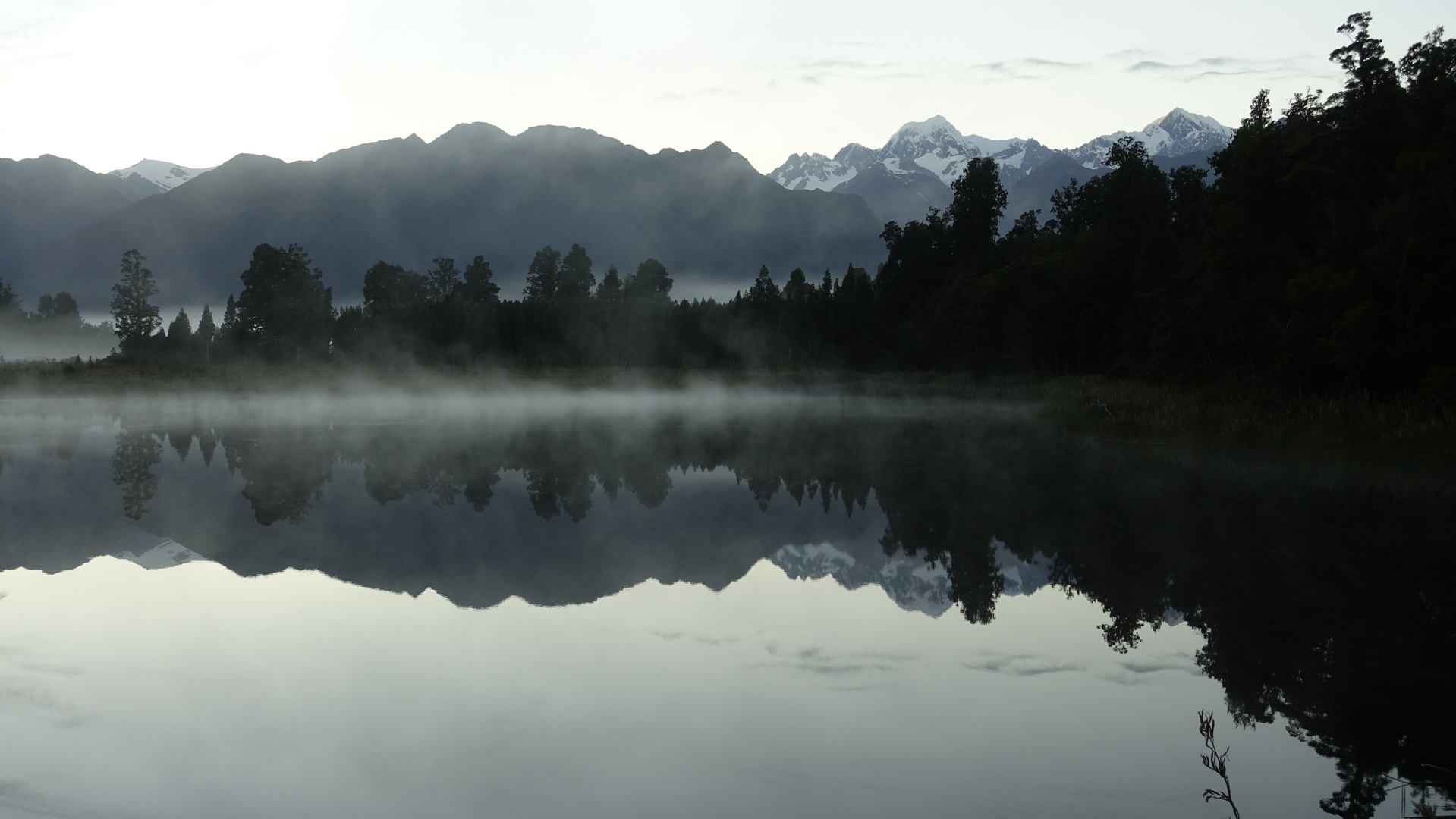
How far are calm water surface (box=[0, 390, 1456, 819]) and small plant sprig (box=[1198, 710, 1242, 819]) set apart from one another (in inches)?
5.6

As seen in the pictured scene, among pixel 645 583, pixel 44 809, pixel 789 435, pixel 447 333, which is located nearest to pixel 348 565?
pixel 645 583

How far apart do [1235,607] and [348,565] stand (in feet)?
36.2

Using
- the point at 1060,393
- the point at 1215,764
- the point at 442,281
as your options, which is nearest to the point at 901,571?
the point at 1215,764

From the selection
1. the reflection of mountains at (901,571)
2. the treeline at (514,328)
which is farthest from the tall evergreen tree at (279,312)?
the reflection of mountains at (901,571)

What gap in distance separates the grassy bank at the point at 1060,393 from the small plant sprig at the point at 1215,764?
70.6ft

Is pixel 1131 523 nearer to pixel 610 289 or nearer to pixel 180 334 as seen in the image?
pixel 180 334

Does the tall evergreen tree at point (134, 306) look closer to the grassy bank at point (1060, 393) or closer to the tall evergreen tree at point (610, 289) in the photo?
the grassy bank at point (1060, 393)

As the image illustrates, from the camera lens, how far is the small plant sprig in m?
4.66

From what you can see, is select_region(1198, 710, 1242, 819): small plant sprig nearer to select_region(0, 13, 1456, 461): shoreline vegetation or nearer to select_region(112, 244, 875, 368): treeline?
A: select_region(0, 13, 1456, 461): shoreline vegetation

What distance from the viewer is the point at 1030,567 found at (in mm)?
13398

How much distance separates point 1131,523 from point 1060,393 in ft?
145

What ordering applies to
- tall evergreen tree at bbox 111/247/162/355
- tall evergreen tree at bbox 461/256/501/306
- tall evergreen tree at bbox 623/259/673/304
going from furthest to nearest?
tall evergreen tree at bbox 461/256/501/306 → tall evergreen tree at bbox 623/259/673/304 → tall evergreen tree at bbox 111/247/162/355

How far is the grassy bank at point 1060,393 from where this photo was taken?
85.4 feet

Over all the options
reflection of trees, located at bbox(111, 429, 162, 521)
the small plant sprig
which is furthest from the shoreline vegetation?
reflection of trees, located at bbox(111, 429, 162, 521)
